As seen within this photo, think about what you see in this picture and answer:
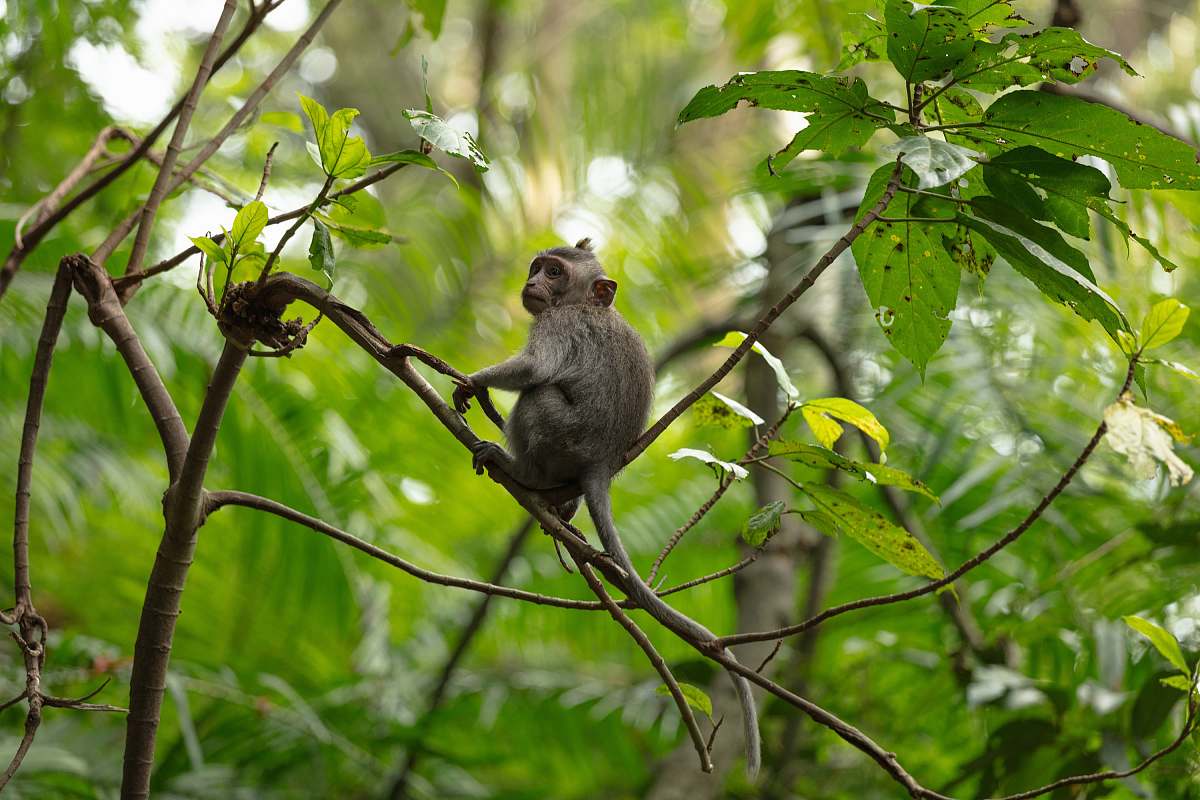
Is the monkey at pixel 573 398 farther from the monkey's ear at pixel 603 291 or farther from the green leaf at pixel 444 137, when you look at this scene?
the green leaf at pixel 444 137

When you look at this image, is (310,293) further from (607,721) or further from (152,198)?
(607,721)

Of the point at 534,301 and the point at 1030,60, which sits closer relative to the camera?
the point at 1030,60

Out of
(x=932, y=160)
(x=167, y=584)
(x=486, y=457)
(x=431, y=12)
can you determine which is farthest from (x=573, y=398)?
(x=932, y=160)

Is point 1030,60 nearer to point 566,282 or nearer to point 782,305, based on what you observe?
point 782,305

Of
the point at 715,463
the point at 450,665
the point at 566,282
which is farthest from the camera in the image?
the point at 450,665

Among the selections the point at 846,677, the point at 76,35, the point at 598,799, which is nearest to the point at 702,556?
the point at 846,677

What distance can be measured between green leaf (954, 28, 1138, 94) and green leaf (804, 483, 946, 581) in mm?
728

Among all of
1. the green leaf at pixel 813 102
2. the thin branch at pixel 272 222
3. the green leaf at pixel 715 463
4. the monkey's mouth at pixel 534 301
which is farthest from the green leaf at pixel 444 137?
the monkey's mouth at pixel 534 301

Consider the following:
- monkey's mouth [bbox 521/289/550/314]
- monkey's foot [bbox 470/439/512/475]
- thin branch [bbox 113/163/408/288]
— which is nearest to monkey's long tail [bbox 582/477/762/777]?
monkey's foot [bbox 470/439/512/475]

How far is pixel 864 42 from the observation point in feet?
6.04

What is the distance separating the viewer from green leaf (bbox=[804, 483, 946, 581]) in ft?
6.29

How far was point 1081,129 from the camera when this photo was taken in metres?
1.67

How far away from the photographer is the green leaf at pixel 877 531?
1.92m

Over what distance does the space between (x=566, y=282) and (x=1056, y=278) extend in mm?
2236
